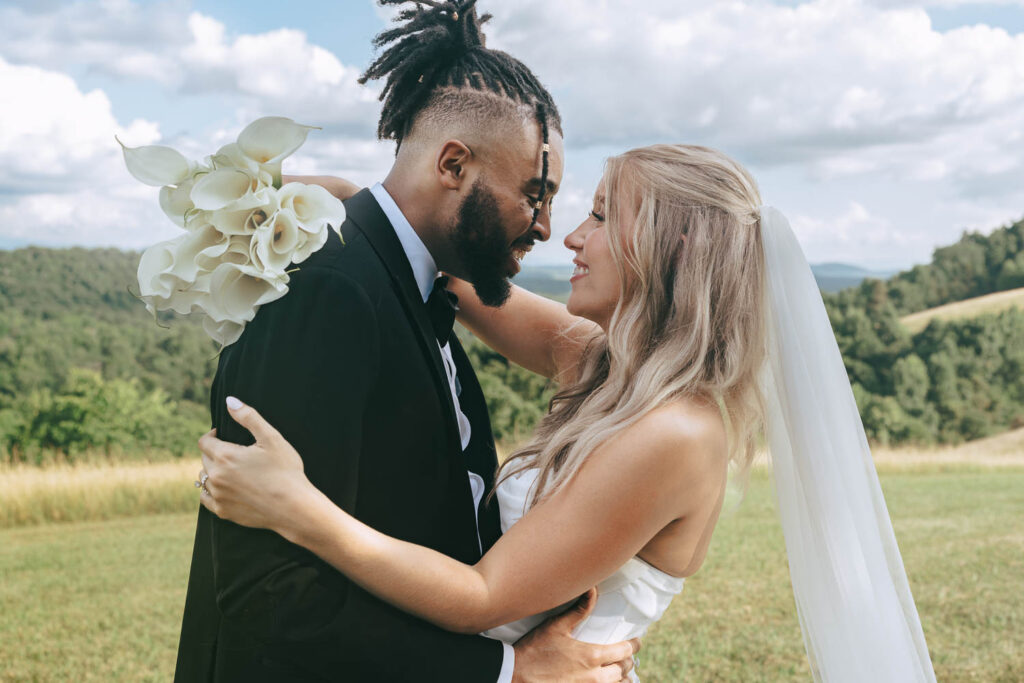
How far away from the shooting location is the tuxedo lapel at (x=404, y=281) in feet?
8.03

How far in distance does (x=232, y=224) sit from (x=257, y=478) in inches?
25.3

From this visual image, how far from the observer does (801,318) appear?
305 centimetres

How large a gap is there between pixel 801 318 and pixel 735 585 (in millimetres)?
6876

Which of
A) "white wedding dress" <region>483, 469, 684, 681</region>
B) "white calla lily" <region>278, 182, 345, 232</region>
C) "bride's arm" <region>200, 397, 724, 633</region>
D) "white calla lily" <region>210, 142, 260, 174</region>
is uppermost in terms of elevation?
"white calla lily" <region>210, 142, 260, 174</region>

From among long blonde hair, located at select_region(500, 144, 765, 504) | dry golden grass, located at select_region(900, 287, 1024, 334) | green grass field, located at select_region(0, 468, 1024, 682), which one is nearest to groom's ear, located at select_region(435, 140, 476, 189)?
long blonde hair, located at select_region(500, 144, 765, 504)

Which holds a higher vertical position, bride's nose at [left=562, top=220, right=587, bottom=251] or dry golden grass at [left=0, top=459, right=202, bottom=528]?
bride's nose at [left=562, top=220, right=587, bottom=251]

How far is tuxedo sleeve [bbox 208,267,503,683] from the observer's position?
2.06 metres

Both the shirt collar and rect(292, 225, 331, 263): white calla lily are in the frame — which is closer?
rect(292, 225, 331, 263): white calla lily

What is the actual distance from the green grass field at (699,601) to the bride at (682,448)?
12.9 feet

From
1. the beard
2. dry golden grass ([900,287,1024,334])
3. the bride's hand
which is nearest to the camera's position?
the bride's hand

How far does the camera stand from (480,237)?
2951 mm

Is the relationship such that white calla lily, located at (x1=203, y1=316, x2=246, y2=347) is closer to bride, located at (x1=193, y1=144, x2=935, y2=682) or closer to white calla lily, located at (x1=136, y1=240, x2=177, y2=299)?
white calla lily, located at (x1=136, y1=240, x2=177, y2=299)

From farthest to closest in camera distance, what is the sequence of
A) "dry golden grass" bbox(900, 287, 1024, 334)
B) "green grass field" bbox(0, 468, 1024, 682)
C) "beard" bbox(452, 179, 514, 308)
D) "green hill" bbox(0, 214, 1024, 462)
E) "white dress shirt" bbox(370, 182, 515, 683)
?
"dry golden grass" bbox(900, 287, 1024, 334)
"green hill" bbox(0, 214, 1024, 462)
"green grass field" bbox(0, 468, 1024, 682)
"beard" bbox(452, 179, 514, 308)
"white dress shirt" bbox(370, 182, 515, 683)

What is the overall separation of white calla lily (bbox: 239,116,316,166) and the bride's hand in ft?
2.07
